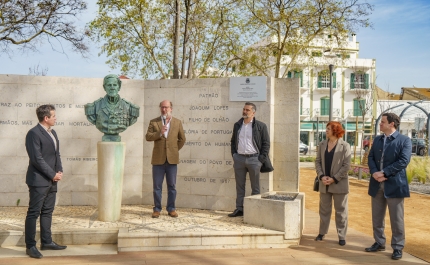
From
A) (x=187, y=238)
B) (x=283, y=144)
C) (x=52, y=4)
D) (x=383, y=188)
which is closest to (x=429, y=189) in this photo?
(x=283, y=144)

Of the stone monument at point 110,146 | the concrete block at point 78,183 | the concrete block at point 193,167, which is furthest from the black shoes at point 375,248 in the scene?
the concrete block at point 78,183

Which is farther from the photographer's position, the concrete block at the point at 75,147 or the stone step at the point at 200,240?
the concrete block at the point at 75,147

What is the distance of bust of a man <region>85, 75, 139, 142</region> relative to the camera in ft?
24.1

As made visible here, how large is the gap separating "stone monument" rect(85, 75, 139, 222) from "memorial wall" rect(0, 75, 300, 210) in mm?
1502

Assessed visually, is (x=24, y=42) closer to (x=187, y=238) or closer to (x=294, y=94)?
(x=294, y=94)

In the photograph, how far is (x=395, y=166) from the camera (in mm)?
6035

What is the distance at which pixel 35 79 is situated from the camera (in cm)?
875

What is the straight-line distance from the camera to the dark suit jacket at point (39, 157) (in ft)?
19.1

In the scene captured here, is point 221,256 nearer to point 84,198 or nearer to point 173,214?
point 173,214

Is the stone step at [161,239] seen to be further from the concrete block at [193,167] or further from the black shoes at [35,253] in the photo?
the concrete block at [193,167]

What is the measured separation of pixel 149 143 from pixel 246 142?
2157 mm

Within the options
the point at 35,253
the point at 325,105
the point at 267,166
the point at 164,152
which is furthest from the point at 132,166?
the point at 325,105

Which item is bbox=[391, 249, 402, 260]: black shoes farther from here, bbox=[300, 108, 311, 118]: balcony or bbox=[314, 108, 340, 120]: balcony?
bbox=[314, 108, 340, 120]: balcony

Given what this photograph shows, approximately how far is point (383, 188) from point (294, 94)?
9.08 feet
